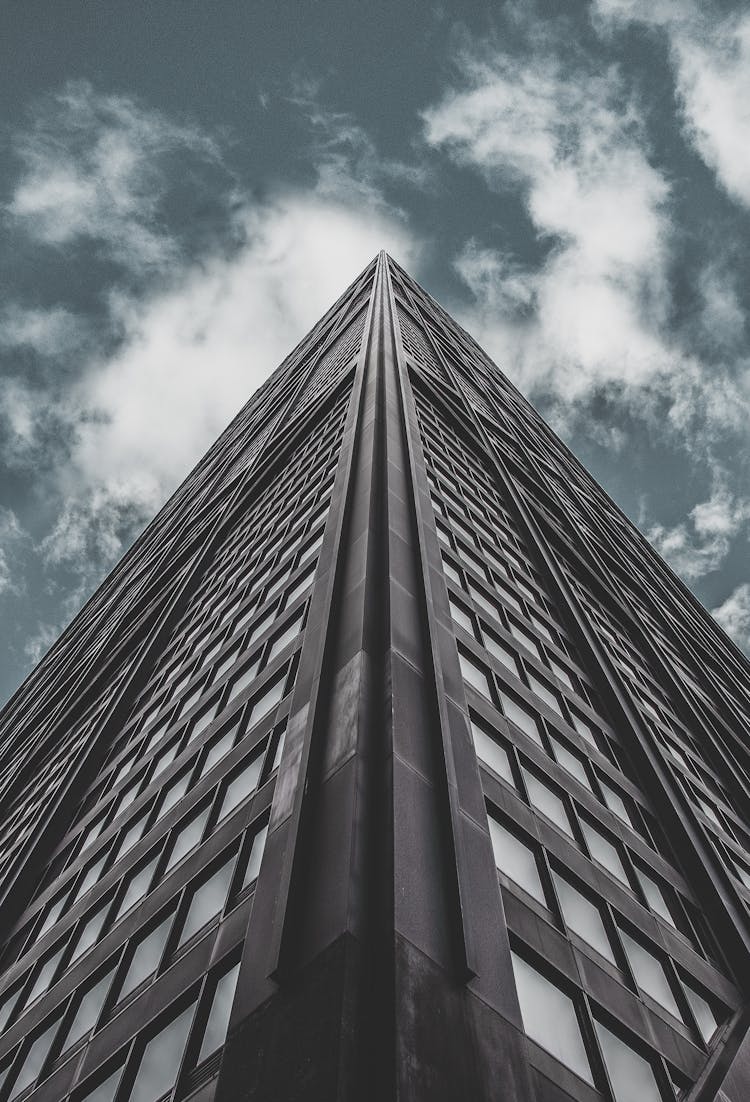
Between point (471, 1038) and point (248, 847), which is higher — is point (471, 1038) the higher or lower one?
the lower one

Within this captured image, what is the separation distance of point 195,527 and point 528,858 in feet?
123

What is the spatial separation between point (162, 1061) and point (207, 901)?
2.56m

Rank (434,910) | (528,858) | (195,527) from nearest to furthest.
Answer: (434,910) → (528,858) → (195,527)

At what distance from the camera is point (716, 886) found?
15992 mm

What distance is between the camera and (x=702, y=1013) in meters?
13.2

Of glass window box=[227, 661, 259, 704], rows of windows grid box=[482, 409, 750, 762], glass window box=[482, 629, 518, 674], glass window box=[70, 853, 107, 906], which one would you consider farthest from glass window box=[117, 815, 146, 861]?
rows of windows grid box=[482, 409, 750, 762]

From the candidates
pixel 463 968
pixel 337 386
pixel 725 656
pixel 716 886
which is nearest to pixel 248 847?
pixel 463 968

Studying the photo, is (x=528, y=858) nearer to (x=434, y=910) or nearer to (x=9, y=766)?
(x=434, y=910)

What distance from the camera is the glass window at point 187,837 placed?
15.2 meters

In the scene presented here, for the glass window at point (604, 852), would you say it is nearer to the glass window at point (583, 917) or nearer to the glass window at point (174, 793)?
the glass window at point (583, 917)

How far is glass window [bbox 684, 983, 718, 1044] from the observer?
12887mm

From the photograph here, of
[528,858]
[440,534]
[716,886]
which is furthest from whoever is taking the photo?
[440,534]

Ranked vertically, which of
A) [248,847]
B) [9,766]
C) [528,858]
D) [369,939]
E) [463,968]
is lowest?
[463,968]

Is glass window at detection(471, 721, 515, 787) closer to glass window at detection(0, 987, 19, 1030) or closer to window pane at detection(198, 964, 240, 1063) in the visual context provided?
window pane at detection(198, 964, 240, 1063)
